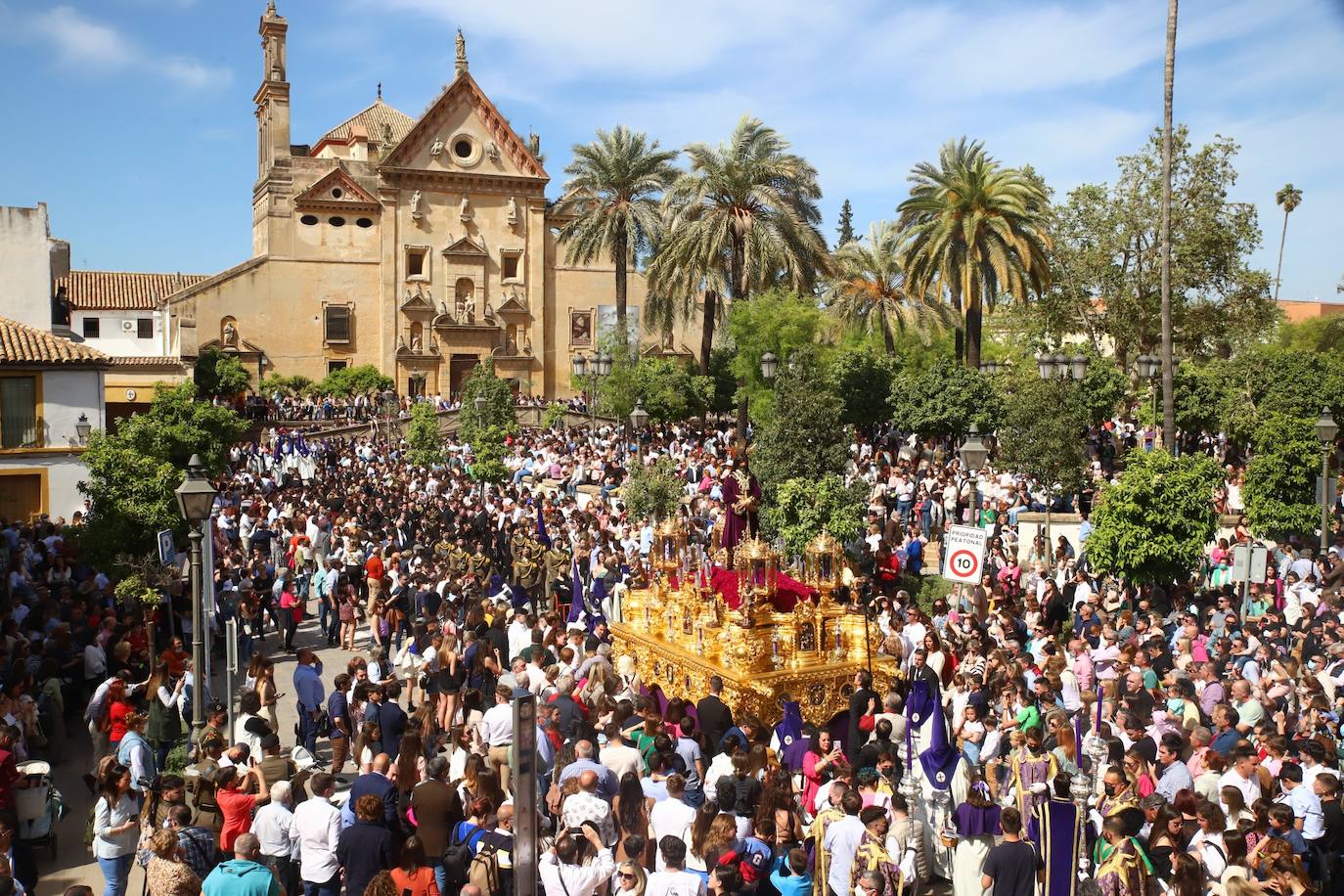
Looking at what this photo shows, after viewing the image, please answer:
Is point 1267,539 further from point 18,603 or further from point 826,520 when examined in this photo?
point 18,603

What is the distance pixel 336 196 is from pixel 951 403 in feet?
125

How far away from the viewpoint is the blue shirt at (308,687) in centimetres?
1311

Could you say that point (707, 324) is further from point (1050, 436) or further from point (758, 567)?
point (758, 567)

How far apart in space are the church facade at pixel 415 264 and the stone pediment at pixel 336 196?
0.06 m

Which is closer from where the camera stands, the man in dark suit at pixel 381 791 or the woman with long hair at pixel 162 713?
the man in dark suit at pixel 381 791

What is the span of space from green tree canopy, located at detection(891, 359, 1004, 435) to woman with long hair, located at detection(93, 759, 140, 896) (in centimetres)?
2482

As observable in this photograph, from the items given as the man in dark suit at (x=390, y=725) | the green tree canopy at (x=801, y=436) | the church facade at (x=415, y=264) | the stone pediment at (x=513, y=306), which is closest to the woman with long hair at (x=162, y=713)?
the man in dark suit at (x=390, y=725)

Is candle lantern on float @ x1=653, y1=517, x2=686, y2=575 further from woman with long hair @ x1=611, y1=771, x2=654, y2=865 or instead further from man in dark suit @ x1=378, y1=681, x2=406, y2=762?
woman with long hair @ x1=611, y1=771, x2=654, y2=865

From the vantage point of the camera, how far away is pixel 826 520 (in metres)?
21.0

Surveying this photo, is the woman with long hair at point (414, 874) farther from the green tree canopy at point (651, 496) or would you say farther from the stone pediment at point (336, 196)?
the stone pediment at point (336, 196)

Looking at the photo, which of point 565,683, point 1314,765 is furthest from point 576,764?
point 1314,765

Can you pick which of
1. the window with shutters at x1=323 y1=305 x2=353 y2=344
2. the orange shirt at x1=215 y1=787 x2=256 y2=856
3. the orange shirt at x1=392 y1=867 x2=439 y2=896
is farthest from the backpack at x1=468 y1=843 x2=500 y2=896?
the window with shutters at x1=323 y1=305 x2=353 y2=344

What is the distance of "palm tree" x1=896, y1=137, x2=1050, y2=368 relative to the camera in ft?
106

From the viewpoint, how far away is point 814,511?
829 inches
